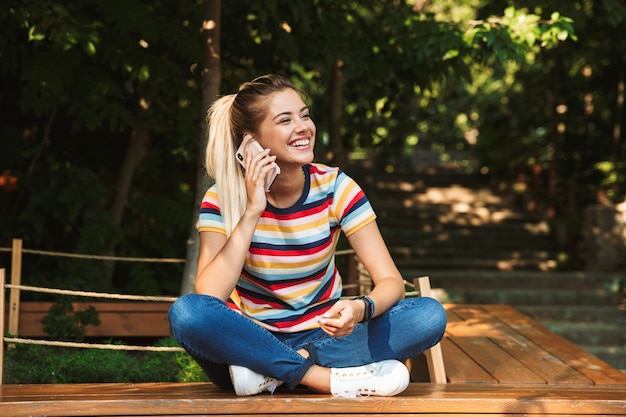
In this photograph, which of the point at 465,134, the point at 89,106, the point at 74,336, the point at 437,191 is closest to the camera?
the point at 74,336

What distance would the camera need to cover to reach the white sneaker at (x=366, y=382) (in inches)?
132

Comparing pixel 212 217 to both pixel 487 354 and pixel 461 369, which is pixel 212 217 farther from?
pixel 487 354

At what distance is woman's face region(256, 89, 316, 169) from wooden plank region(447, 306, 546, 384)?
1.86m

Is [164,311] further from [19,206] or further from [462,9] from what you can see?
[462,9]

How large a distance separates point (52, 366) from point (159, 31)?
2595 mm

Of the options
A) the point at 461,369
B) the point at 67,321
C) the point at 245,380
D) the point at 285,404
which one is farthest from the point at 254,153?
the point at 67,321

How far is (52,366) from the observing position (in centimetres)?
556

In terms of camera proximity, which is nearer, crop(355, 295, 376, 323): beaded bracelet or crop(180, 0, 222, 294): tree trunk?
crop(355, 295, 376, 323): beaded bracelet

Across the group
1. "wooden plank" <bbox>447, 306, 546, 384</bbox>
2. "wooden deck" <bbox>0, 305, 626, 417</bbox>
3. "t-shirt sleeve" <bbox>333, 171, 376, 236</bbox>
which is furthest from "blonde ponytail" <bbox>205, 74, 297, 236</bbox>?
"wooden plank" <bbox>447, 306, 546, 384</bbox>

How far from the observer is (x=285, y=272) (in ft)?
11.6

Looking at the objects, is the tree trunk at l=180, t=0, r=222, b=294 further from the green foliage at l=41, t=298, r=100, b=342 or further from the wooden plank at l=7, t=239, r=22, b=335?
the wooden plank at l=7, t=239, r=22, b=335

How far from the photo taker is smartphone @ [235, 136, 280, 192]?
3.46 meters

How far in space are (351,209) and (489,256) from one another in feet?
33.6

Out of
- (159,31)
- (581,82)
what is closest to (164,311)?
(159,31)
